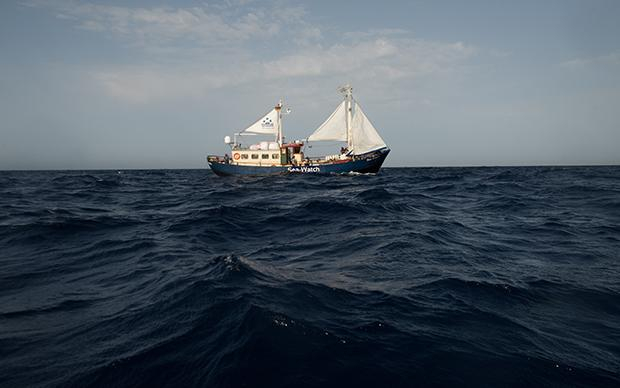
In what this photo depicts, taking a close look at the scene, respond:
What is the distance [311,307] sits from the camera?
18.2ft

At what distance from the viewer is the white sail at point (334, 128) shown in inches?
2110

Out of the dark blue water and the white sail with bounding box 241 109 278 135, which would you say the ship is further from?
the dark blue water

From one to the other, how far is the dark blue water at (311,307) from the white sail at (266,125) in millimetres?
42659

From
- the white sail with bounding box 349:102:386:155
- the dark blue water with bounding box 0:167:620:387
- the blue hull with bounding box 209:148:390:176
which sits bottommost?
the dark blue water with bounding box 0:167:620:387

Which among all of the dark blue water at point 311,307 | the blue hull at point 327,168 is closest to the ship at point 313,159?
the blue hull at point 327,168

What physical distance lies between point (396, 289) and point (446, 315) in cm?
115

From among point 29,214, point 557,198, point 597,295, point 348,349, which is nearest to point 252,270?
point 348,349

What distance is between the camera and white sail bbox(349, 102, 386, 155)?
52500 mm

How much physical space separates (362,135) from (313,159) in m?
9.05

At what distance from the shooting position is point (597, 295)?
247 inches

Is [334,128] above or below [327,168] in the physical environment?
above

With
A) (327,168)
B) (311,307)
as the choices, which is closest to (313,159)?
(327,168)

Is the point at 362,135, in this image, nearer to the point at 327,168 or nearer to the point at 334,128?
the point at 334,128

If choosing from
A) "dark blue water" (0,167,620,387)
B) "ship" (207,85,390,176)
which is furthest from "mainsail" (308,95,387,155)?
"dark blue water" (0,167,620,387)
